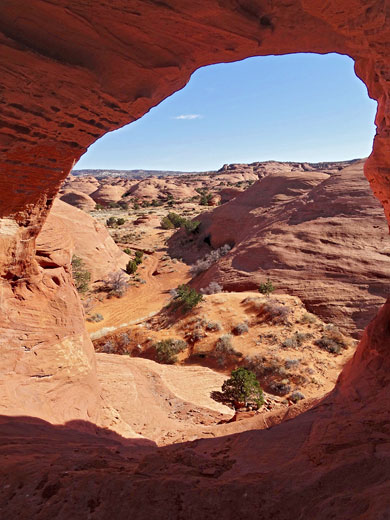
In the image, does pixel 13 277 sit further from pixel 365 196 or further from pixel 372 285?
pixel 365 196

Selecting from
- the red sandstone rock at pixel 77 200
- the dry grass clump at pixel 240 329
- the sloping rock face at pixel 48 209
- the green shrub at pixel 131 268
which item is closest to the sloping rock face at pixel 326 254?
the dry grass clump at pixel 240 329

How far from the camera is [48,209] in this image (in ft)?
20.3

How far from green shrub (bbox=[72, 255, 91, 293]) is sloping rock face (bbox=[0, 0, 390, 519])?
1087 cm

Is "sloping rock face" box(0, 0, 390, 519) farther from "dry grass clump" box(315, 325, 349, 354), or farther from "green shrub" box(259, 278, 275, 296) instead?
"green shrub" box(259, 278, 275, 296)

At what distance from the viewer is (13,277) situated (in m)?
5.90

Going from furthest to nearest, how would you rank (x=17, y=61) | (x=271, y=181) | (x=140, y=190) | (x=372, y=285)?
(x=140, y=190), (x=271, y=181), (x=372, y=285), (x=17, y=61)

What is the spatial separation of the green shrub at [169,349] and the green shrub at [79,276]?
25.0 ft

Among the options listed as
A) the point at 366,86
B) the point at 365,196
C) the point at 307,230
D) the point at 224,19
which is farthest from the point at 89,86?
the point at 365,196

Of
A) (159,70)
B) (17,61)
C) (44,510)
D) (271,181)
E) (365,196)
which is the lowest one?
(44,510)

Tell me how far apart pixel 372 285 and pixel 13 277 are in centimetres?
1332

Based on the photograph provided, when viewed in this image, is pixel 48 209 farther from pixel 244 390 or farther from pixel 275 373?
pixel 275 373

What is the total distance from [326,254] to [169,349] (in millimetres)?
9164

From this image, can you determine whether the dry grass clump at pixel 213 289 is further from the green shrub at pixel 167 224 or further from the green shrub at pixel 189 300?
the green shrub at pixel 167 224

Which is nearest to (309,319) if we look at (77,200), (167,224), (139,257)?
(139,257)
